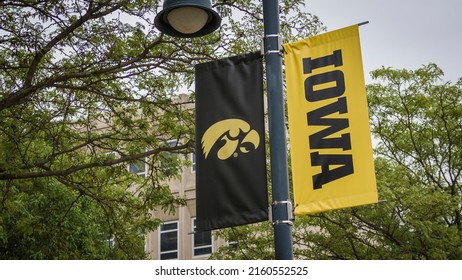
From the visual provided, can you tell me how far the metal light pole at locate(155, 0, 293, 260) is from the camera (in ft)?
20.2

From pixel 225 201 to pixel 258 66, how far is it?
124 cm

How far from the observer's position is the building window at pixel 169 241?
3262cm

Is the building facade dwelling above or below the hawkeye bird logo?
above

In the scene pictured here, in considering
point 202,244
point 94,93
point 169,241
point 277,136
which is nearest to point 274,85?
point 277,136

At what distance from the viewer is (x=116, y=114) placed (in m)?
14.0

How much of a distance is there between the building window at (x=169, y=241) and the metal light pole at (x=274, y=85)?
25619 mm

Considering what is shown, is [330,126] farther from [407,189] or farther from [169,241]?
[169,241]

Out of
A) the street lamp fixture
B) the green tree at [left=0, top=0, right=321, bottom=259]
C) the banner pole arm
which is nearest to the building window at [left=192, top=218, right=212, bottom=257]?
the green tree at [left=0, top=0, right=321, bottom=259]

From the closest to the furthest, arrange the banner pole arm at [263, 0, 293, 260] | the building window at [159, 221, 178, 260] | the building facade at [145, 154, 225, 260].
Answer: the banner pole arm at [263, 0, 293, 260] < the building facade at [145, 154, 225, 260] < the building window at [159, 221, 178, 260]

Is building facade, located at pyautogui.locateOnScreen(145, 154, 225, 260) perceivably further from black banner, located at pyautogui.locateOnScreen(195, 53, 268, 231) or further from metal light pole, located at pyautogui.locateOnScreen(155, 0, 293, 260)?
black banner, located at pyautogui.locateOnScreen(195, 53, 268, 231)

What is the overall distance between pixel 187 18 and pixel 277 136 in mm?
1724
